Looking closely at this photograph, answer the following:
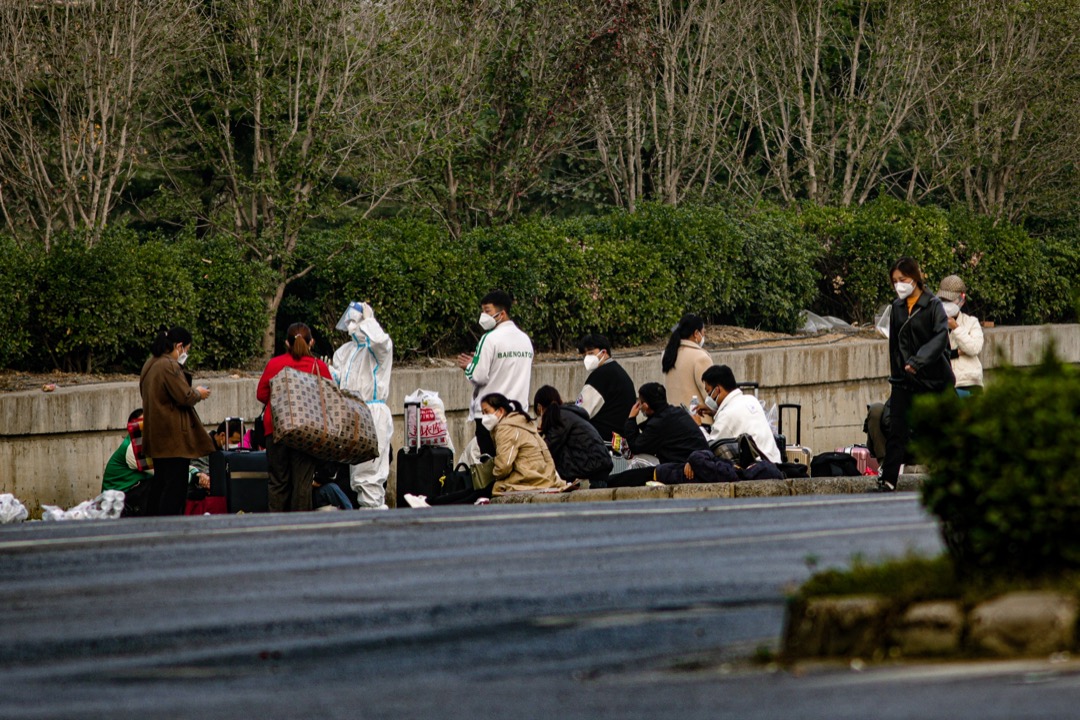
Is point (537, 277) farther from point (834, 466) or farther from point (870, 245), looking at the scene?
point (870, 245)

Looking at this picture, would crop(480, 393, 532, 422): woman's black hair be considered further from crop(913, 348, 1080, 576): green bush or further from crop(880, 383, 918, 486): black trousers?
crop(913, 348, 1080, 576): green bush

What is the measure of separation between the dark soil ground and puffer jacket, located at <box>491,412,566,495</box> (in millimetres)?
4233

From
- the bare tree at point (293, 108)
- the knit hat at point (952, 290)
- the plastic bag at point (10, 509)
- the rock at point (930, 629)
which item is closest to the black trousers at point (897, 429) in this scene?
the knit hat at point (952, 290)

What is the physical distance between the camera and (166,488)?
13.3 m

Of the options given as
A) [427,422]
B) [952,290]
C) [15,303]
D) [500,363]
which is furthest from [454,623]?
[15,303]

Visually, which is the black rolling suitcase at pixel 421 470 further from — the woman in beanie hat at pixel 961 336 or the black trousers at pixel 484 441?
the woman in beanie hat at pixel 961 336

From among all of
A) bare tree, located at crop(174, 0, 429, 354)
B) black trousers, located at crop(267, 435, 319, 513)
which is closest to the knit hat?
black trousers, located at crop(267, 435, 319, 513)

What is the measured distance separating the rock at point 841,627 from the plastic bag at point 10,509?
836 centimetres

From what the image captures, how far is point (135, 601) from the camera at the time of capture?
7734mm

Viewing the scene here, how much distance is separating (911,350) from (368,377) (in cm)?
450

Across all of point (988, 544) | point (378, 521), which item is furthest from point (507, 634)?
point (378, 521)

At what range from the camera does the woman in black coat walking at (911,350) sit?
39.7 ft

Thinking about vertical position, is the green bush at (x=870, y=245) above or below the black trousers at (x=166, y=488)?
above

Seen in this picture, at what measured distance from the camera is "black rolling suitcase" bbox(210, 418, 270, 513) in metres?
13.7
